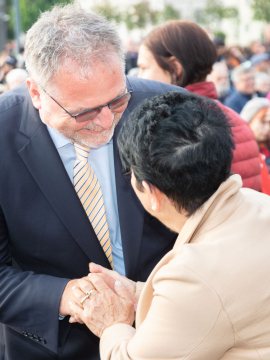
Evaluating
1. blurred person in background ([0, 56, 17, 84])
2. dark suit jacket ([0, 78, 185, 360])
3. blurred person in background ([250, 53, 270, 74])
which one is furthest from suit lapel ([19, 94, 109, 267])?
blurred person in background ([250, 53, 270, 74])

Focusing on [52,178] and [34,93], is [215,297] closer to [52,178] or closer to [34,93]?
[52,178]

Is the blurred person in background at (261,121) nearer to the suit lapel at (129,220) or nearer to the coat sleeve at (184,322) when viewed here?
the suit lapel at (129,220)

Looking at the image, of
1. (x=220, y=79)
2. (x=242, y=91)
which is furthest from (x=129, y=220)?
(x=220, y=79)

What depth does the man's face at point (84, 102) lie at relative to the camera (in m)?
1.87

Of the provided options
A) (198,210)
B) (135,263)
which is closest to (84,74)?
(198,210)

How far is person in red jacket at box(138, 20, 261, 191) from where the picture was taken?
3057 mm

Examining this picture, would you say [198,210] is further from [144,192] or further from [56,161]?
[56,161]

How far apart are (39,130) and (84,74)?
1.23 feet

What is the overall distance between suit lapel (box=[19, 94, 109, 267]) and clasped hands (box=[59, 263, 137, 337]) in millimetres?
192

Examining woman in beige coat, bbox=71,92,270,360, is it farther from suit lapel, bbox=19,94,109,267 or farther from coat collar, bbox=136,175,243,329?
suit lapel, bbox=19,94,109,267

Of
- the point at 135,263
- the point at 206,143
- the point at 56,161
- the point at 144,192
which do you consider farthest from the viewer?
the point at 135,263

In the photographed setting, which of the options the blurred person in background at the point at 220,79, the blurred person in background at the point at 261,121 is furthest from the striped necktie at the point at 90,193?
the blurred person in background at the point at 220,79

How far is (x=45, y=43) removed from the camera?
1853 mm

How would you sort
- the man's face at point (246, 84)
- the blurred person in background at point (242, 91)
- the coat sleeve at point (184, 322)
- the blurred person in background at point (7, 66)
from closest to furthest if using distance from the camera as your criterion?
the coat sleeve at point (184, 322) → the blurred person in background at point (242, 91) → the man's face at point (246, 84) → the blurred person in background at point (7, 66)
